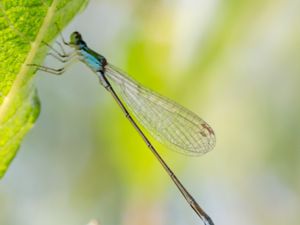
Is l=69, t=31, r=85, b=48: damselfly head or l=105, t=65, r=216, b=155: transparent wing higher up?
l=69, t=31, r=85, b=48: damselfly head

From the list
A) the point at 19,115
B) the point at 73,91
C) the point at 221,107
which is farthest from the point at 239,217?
the point at 19,115

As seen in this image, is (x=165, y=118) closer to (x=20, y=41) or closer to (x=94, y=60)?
(x=94, y=60)

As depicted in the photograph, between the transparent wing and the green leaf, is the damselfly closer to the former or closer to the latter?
the transparent wing

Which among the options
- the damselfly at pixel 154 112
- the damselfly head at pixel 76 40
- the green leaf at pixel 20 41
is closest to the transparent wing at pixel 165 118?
the damselfly at pixel 154 112

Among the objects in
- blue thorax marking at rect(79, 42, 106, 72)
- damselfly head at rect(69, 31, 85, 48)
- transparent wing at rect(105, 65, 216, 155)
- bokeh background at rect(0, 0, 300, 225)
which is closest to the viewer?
bokeh background at rect(0, 0, 300, 225)

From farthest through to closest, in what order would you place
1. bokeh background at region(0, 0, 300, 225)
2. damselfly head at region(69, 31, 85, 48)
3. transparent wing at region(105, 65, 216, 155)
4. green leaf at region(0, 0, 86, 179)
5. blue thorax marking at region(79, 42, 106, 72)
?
blue thorax marking at region(79, 42, 106, 72) → transparent wing at region(105, 65, 216, 155) → damselfly head at region(69, 31, 85, 48) → bokeh background at region(0, 0, 300, 225) → green leaf at region(0, 0, 86, 179)

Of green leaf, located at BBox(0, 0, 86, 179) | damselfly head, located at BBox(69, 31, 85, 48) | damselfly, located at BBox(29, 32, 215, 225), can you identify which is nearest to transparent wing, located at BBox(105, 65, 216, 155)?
damselfly, located at BBox(29, 32, 215, 225)

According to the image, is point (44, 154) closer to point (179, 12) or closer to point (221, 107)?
point (221, 107)
